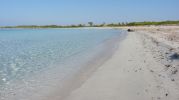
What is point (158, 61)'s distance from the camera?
15570 mm

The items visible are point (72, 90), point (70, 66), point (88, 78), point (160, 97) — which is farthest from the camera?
point (70, 66)

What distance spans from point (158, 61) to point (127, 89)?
241 inches

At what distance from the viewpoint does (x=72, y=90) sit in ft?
34.0

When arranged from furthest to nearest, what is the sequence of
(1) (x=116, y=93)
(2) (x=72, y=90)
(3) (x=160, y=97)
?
(2) (x=72, y=90) → (1) (x=116, y=93) → (3) (x=160, y=97)

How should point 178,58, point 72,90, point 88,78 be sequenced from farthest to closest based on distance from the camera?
point 178,58 < point 88,78 < point 72,90

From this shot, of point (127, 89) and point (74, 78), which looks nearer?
point (127, 89)

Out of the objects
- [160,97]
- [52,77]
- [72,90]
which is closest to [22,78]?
[52,77]

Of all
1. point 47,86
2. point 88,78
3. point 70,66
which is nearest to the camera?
point 47,86

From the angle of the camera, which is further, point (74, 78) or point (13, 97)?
point (74, 78)

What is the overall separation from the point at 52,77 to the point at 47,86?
180 cm

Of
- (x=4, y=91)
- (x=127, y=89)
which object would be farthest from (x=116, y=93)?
(x=4, y=91)

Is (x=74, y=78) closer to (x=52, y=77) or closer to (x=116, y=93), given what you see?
(x=52, y=77)

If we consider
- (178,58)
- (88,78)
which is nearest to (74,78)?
(88,78)

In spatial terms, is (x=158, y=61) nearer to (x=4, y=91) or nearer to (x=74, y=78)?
(x=74, y=78)
